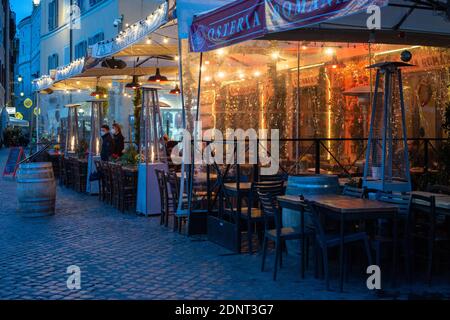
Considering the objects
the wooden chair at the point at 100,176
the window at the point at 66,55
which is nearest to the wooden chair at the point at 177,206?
the wooden chair at the point at 100,176

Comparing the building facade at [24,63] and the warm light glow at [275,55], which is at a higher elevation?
the building facade at [24,63]

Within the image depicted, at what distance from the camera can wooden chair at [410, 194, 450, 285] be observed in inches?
234

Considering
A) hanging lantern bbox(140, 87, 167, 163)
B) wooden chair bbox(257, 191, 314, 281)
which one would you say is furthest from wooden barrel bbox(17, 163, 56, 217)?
wooden chair bbox(257, 191, 314, 281)

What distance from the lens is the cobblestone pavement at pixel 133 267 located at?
5973mm

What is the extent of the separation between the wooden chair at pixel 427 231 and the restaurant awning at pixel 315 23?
6.56 ft

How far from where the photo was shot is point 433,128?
11781 millimetres

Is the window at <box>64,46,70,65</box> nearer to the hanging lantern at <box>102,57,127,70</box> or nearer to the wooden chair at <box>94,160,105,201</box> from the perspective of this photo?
the hanging lantern at <box>102,57,127,70</box>

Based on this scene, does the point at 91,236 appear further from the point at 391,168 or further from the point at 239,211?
the point at 391,168

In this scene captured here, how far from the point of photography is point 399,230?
21.6 feet

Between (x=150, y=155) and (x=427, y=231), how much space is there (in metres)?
5.93

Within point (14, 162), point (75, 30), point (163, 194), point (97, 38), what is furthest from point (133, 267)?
point (75, 30)

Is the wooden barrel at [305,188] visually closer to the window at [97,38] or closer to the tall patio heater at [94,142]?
the tall patio heater at [94,142]
